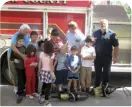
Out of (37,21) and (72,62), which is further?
(37,21)

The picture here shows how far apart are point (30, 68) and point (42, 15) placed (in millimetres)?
1780

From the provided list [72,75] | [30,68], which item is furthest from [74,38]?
[30,68]

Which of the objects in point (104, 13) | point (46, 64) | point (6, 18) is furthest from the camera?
point (104, 13)

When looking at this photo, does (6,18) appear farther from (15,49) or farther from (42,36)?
(15,49)

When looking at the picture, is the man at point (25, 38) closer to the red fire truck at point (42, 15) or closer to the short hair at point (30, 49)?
the short hair at point (30, 49)

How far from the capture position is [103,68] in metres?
5.98

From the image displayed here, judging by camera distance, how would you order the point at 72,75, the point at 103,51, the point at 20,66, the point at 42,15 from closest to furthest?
the point at 20,66, the point at 72,75, the point at 103,51, the point at 42,15

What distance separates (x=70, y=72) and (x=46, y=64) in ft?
2.00

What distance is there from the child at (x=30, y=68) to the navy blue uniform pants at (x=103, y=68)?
1260 mm

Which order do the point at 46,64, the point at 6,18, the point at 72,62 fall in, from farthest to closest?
the point at 6,18 < the point at 72,62 < the point at 46,64

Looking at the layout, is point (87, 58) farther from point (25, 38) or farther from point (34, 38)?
point (25, 38)

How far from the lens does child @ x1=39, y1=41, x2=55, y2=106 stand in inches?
205

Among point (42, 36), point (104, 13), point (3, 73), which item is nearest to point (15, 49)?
point (42, 36)

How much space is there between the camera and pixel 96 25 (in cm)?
707
